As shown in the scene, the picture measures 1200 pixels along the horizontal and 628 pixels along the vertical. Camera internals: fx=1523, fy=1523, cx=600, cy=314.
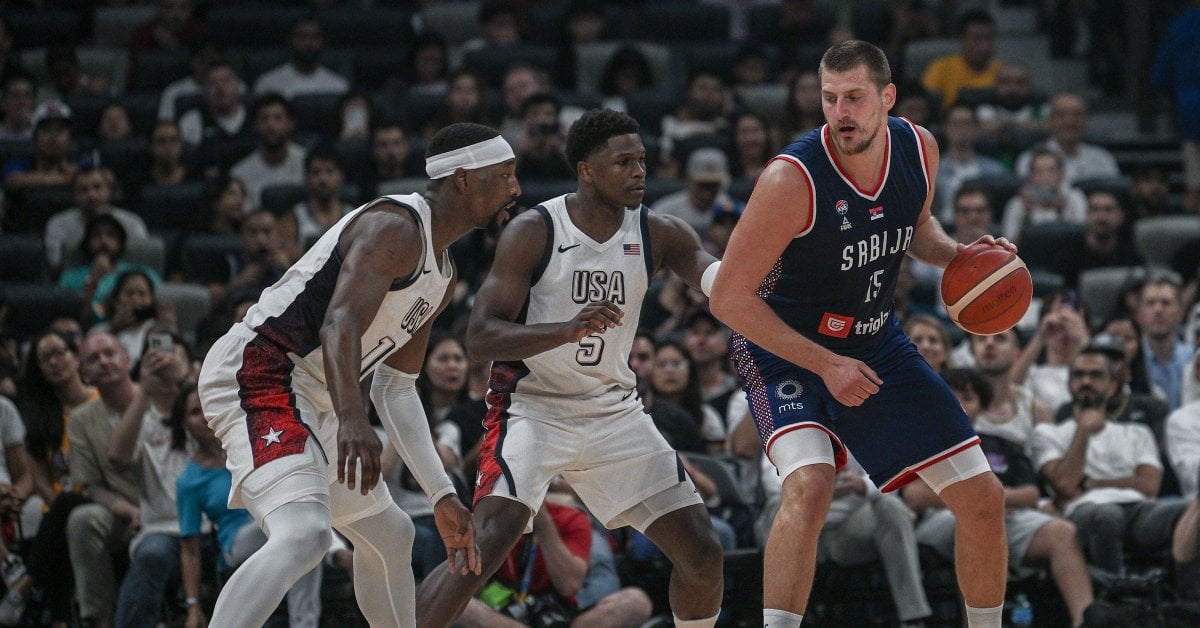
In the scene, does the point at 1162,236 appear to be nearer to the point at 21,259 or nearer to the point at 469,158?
the point at 469,158

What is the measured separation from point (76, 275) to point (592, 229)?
17.9 feet

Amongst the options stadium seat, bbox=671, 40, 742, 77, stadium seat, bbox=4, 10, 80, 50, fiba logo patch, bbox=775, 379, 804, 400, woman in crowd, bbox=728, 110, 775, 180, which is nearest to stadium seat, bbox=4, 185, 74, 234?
stadium seat, bbox=4, 10, 80, 50

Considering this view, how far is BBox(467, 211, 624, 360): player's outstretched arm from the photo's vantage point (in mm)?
4734

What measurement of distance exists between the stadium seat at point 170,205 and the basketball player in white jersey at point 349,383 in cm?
573

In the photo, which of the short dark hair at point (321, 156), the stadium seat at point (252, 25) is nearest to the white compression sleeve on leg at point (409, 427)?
the short dark hair at point (321, 156)

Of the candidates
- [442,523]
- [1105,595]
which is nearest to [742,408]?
[1105,595]

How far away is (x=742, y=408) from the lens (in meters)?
8.05

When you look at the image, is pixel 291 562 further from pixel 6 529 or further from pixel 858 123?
pixel 6 529

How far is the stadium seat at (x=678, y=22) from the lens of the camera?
12.5m

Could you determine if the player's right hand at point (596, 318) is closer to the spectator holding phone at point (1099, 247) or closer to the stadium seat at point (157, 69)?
the spectator holding phone at point (1099, 247)

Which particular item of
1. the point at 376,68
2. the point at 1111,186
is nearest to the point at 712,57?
the point at 376,68

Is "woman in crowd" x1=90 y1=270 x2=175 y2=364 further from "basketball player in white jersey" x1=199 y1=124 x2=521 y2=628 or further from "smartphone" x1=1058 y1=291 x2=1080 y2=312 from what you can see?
"smartphone" x1=1058 y1=291 x2=1080 y2=312

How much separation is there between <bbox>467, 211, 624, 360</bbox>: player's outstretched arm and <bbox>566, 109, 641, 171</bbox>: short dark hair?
27 cm

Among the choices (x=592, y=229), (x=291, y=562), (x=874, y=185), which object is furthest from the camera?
(x=592, y=229)
